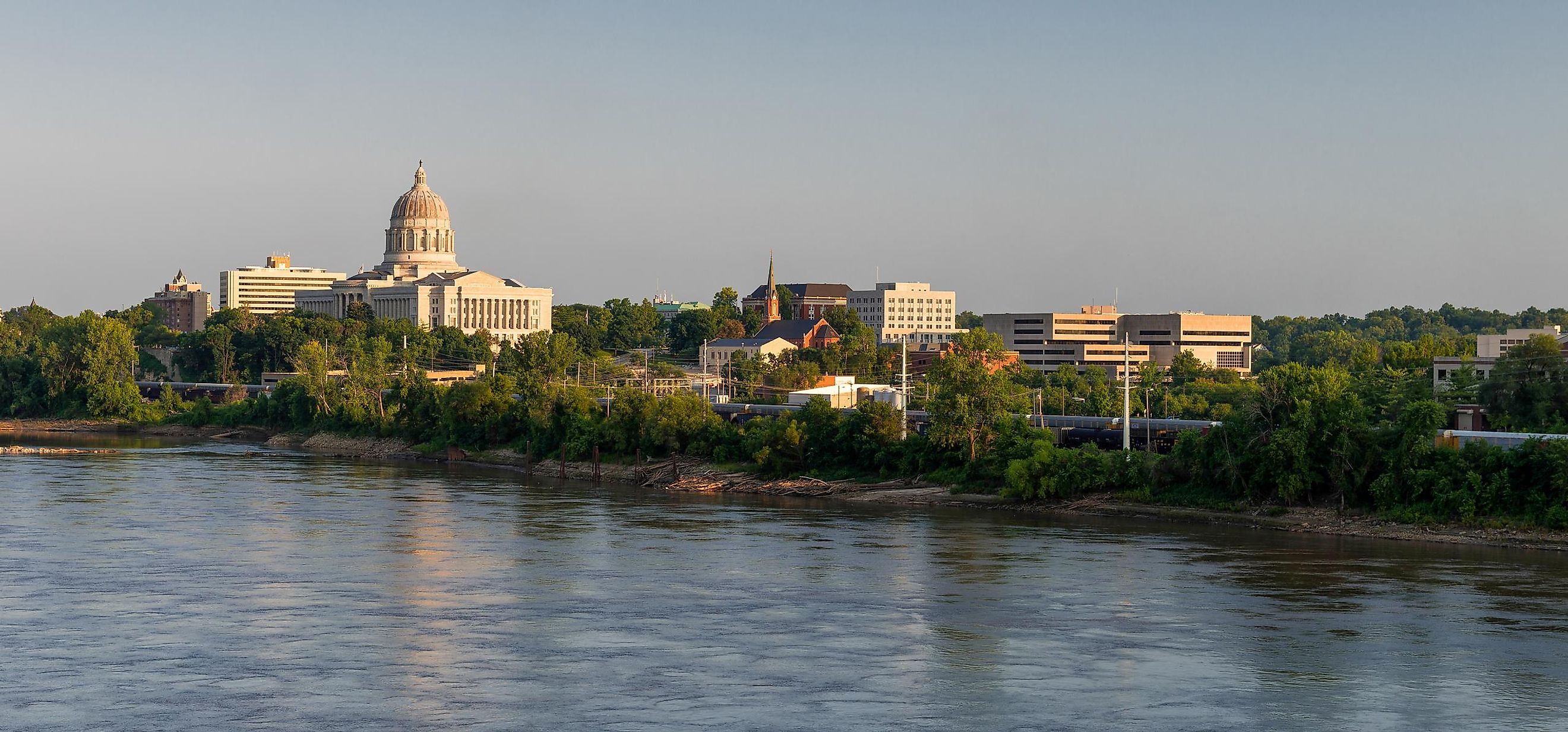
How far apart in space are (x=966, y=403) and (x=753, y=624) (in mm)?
28681

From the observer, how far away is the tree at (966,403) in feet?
200

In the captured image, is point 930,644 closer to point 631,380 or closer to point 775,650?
point 775,650

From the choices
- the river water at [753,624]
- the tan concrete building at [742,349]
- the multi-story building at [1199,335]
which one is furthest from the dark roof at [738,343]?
the river water at [753,624]

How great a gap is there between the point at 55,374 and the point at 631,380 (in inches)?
1654

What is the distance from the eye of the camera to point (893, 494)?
197 ft

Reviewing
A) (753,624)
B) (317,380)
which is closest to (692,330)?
(317,380)

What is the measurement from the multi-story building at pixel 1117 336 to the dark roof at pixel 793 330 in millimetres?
16920

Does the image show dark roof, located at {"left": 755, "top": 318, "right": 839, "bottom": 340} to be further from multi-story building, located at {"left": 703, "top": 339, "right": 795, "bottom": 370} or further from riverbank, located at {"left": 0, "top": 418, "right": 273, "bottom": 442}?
riverbank, located at {"left": 0, "top": 418, "right": 273, "bottom": 442}

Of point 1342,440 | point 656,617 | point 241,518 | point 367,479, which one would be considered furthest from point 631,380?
point 656,617

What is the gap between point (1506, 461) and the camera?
47.4 metres

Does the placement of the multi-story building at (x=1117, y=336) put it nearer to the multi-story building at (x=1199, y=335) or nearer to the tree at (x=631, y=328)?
the multi-story building at (x=1199, y=335)

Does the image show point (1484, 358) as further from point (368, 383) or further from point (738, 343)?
point (738, 343)

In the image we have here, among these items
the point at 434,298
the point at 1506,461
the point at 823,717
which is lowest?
the point at 823,717

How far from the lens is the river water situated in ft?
87.1
